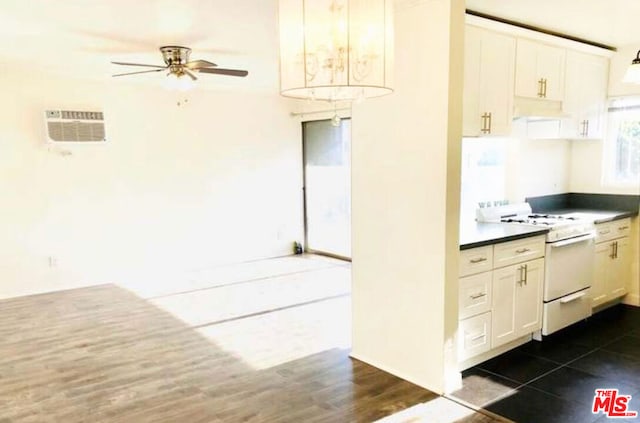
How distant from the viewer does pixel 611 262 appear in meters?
4.29

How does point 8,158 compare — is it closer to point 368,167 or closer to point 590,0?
point 368,167

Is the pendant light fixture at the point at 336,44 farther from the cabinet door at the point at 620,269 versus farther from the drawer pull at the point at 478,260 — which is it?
the cabinet door at the point at 620,269

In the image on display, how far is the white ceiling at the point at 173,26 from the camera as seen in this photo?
313cm

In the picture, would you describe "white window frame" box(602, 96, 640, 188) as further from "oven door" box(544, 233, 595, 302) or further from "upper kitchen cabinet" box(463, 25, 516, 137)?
"upper kitchen cabinet" box(463, 25, 516, 137)

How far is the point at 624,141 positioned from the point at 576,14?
1891 mm

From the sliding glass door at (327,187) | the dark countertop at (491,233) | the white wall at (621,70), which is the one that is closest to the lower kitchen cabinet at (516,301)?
the dark countertop at (491,233)

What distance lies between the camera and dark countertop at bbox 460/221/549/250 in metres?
3.03

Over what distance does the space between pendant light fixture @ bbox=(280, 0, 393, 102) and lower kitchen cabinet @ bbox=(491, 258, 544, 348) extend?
1985 millimetres

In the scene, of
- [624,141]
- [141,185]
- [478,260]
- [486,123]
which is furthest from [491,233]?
[141,185]

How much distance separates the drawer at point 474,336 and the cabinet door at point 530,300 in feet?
1.12

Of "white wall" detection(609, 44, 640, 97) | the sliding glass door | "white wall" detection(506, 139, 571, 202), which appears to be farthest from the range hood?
the sliding glass door

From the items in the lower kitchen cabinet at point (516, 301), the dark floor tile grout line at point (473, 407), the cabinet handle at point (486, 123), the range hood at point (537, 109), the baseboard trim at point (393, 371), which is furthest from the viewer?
the range hood at point (537, 109)

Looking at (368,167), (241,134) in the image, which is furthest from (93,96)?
(368,167)

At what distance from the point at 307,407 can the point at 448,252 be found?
1.19 meters
